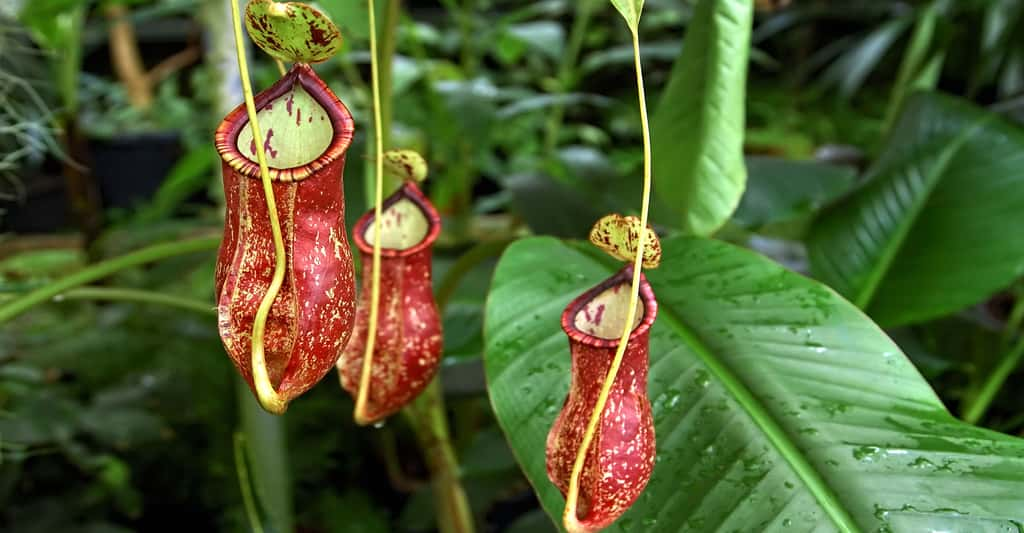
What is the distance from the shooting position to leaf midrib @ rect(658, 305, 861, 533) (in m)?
0.46

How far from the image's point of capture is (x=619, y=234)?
46 cm

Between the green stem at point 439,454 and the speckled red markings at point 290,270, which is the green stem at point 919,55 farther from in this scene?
the speckled red markings at point 290,270

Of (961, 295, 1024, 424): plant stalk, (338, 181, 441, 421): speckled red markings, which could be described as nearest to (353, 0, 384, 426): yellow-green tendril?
(338, 181, 441, 421): speckled red markings

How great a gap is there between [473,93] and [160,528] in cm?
97

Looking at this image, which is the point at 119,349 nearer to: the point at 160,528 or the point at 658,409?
the point at 160,528

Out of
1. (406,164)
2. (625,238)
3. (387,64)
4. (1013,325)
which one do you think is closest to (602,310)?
(625,238)

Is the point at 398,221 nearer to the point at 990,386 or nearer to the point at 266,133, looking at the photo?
the point at 266,133

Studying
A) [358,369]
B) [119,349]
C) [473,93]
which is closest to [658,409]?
[358,369]

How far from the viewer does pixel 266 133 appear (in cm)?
47

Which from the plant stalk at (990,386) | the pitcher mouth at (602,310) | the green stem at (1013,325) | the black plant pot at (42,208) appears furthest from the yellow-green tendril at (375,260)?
the black plant pot at (42,208)

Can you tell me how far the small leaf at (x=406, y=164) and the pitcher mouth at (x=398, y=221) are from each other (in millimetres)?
15

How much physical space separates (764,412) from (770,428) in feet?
0.05

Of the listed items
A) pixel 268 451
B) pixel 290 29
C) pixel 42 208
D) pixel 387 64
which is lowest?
pixel 42 208

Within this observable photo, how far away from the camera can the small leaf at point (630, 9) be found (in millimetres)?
398
